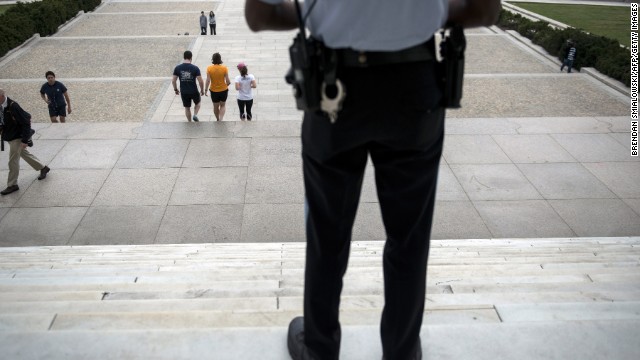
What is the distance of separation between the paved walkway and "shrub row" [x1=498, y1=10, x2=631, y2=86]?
2.50 feet

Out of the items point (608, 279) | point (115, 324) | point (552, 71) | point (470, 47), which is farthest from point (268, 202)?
point (470, 47)

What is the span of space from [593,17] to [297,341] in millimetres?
30074

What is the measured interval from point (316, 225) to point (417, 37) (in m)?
0.70

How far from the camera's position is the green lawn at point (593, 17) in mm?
23500

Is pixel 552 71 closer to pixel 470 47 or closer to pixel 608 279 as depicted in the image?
pixel 470 47

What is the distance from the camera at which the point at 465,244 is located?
20.0ft

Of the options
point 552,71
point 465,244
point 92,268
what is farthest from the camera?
point 552,71

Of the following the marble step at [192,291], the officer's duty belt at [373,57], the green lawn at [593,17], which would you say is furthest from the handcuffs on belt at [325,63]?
the green lawn at [593,17]

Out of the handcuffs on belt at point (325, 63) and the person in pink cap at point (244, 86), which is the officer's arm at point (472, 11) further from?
the person in pink cap at point (244, 86)

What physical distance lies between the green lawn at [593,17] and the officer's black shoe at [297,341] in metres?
22.5

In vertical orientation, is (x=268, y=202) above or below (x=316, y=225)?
below

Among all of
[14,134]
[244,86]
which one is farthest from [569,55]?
[14,134]

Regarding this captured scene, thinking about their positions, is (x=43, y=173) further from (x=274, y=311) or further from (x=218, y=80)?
(x=274, y=311)

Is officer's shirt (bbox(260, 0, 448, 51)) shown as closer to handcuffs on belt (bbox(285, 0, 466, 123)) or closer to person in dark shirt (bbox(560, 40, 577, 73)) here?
handcuffs on belt (bbox(285, 0, 466, 123))
